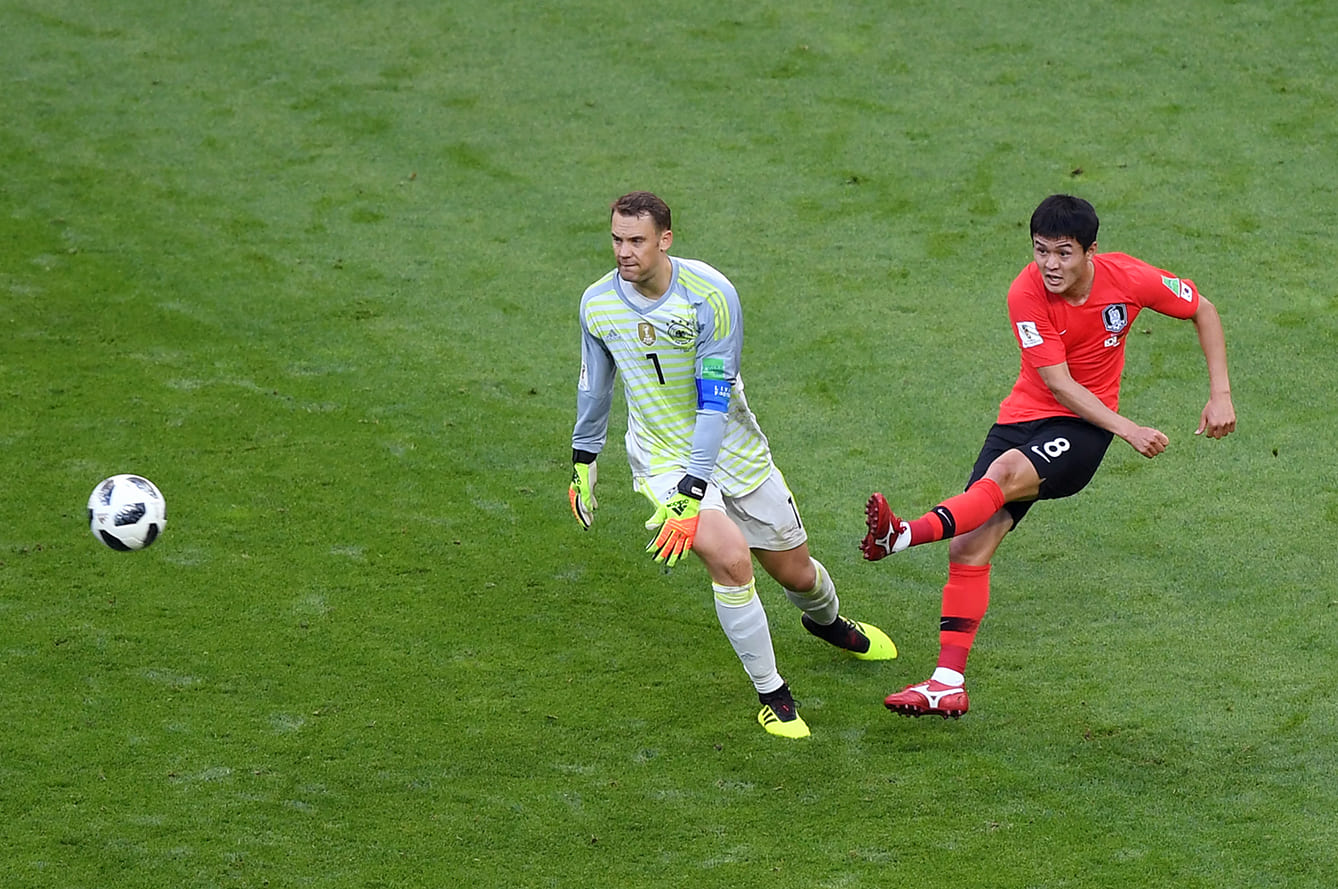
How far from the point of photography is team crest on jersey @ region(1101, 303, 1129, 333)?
21.5ft

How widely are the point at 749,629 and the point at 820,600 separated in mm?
636

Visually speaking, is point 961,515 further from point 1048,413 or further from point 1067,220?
point 1067,220

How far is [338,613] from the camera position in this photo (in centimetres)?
764

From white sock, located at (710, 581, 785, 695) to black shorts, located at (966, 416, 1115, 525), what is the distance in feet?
3.44

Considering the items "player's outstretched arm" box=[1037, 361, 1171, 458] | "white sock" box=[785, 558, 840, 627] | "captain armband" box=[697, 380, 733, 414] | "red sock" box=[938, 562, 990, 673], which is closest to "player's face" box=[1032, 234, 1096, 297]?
"player's outstretched arm" box=[1037, 361, 1171, 458]

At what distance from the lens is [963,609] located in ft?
21.8

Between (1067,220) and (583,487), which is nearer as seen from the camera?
(1067,220)

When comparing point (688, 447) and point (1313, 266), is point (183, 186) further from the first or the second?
point (1313, 266)

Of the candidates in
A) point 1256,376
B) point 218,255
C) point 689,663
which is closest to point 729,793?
point 689,663

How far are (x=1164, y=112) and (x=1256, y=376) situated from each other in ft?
12.3

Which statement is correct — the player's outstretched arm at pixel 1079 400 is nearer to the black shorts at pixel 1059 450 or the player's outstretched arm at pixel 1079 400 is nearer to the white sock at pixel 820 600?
the black shorts at pixel 1059 450

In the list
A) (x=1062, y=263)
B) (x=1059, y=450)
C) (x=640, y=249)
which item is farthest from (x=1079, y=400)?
(x=640, y=249)

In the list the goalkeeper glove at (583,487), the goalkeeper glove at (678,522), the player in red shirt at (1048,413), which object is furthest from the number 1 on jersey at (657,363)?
the player in red shirt at (1048,413)

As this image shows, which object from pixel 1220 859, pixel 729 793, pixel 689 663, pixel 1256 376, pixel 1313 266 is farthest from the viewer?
pixel 1313 266
